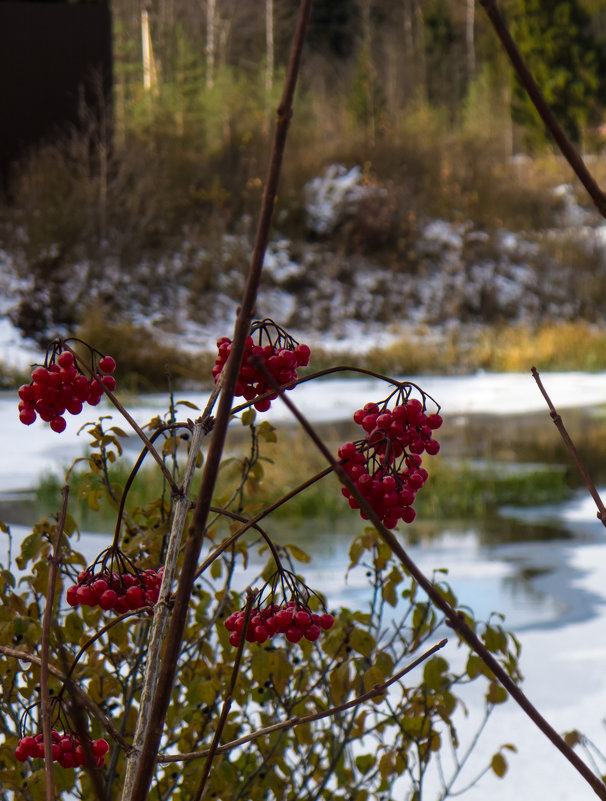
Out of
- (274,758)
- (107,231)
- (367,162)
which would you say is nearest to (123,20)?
(367,162)

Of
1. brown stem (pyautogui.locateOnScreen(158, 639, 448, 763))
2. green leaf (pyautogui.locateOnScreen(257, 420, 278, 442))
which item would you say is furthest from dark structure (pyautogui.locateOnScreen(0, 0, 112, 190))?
brown stem (pyautogui.locateOnScreen(158, 639, 448, 763))

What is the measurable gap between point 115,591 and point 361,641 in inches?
30.4

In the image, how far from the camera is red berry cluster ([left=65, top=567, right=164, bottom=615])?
38.9 inches

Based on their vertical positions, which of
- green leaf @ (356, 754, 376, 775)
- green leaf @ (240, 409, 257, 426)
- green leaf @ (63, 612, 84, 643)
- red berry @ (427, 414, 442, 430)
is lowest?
green leaf @ (356, 754, 376, 775)

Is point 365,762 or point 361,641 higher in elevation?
point 361,641

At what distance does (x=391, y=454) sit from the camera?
2.98 feet

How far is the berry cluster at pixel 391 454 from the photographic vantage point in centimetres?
92

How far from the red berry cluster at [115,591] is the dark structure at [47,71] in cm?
1341

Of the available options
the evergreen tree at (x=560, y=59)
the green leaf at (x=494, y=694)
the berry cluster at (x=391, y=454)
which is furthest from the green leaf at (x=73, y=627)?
the evergreen tree at (x=560, y=59)

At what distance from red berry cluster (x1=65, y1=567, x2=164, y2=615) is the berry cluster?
212 millimetres

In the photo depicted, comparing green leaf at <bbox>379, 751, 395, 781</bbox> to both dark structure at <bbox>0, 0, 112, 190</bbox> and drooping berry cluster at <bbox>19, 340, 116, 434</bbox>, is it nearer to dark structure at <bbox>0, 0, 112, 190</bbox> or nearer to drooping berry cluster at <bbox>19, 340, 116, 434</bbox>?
drooping berry cluster at <bbox>19, 340, 116, 434</bbox>

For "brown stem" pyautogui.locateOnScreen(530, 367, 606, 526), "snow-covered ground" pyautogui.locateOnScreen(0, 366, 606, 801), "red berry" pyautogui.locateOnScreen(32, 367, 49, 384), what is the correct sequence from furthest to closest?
"snow-covered ground" pyautogui.locateOnScreen(0, 366, 606, 801), "red berry" pyautogui.locateOnScreen(32, 367, 49, 384), "brown stem" pyautogui.locateOnScreen(530, 367, 606, 526)

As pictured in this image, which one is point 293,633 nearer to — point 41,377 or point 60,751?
point 60,751

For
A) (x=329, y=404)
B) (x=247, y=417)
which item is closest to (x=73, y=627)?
(x=247, y=417)
